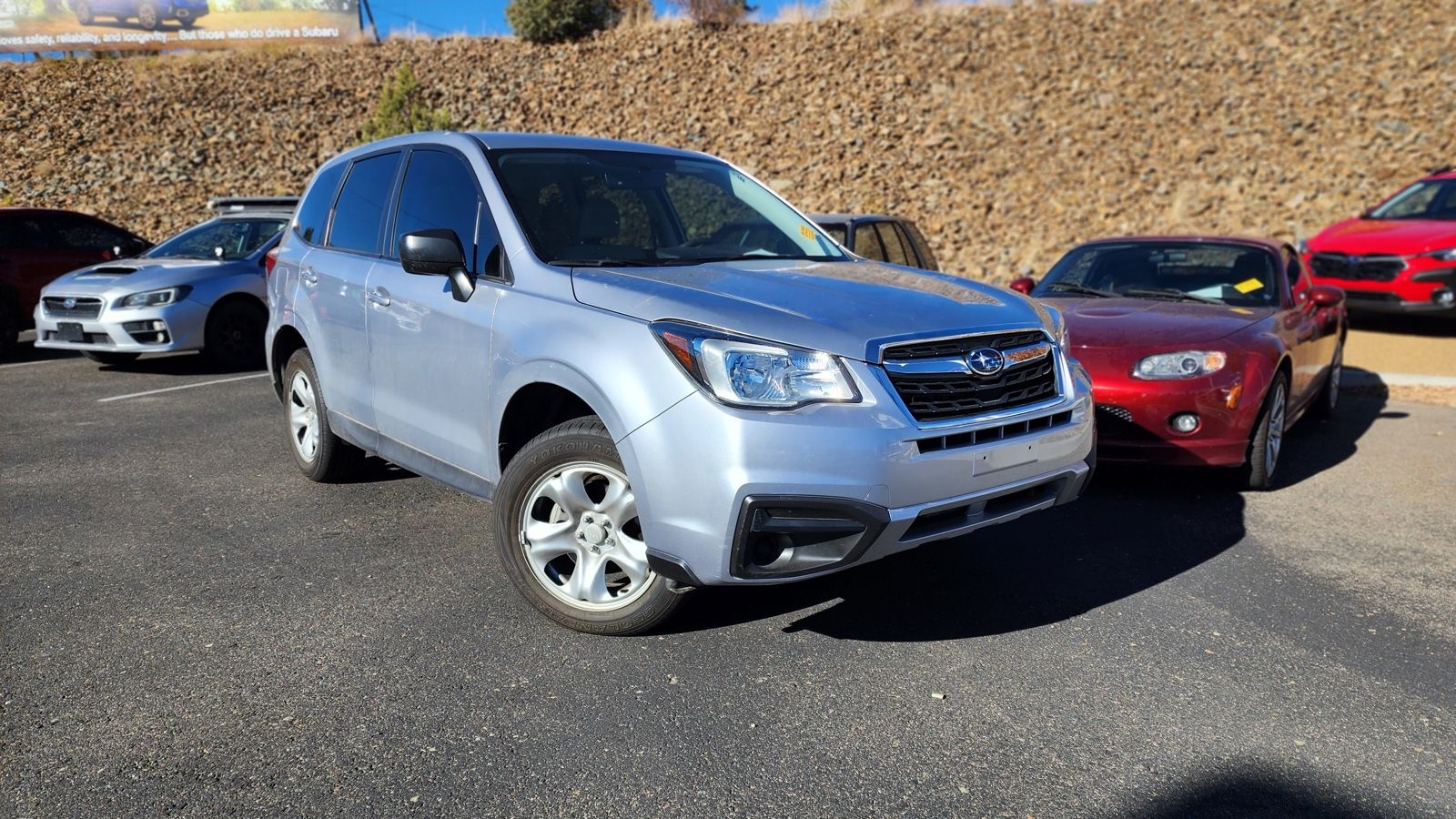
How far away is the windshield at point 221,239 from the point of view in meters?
10.6

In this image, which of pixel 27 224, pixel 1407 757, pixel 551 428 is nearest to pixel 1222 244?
pixel 1407 757

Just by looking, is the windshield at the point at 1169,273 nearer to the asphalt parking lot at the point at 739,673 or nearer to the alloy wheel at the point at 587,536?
the asphalt parking lot at the point at 739,673

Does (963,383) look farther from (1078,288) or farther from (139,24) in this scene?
(139,24)

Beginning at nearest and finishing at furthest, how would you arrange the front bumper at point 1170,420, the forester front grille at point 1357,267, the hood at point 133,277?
the front bumper at point 1170,420
the hood at point 133,277
the forester front grille at point 1357,267

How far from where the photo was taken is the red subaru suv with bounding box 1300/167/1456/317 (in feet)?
37.0

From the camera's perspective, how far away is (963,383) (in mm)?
3432

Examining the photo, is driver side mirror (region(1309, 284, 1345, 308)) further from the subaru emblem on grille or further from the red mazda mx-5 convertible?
the subaru emblem on grille

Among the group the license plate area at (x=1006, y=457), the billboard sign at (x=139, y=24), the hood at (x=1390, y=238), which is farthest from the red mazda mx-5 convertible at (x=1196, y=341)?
the billboard sign at (x=139, y=24)

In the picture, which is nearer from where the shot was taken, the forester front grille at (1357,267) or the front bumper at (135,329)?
the front bumper at (135,329)

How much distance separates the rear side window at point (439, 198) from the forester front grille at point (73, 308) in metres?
6.47

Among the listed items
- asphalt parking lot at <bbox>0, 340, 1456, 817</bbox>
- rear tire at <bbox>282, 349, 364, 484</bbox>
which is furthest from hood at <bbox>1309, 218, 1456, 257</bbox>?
rear tire at <bbox>282, 349, 364, 484</bbox>

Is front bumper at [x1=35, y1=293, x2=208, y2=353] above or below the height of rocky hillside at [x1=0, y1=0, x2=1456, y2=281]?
below

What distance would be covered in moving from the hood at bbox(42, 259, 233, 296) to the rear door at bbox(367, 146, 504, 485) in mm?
6224

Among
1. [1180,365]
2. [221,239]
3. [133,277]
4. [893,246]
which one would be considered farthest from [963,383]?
[221,239]
